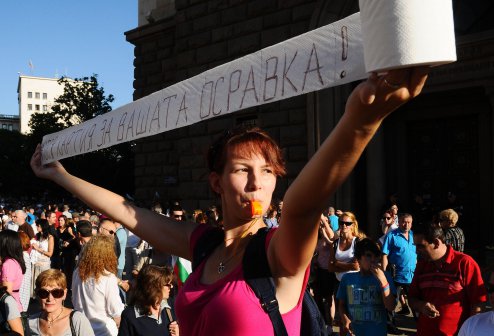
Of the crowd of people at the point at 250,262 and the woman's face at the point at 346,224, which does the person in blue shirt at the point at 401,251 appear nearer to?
the woman's face at the point at 346,224

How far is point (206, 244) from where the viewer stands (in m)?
2.09

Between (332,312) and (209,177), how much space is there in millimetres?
7030

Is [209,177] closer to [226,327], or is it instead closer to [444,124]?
[226,327]

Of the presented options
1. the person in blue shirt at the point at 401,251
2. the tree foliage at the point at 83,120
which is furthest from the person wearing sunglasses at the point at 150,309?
the tree foliage at the point at 83,120

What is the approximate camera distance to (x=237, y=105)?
2.22m

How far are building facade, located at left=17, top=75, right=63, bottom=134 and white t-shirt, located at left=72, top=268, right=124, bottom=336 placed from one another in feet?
466

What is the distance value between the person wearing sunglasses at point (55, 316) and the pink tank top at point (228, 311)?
2651 mm

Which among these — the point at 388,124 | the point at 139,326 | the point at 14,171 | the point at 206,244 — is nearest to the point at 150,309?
the point at 139,326

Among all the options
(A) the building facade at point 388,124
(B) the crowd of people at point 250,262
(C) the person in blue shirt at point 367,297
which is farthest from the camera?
(A) the building facade at point 388,124

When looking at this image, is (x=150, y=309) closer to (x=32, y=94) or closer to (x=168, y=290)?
(x=168, y=290)

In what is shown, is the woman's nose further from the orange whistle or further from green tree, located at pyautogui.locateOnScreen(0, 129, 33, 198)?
green tree, located at pyautogui.locateOnScreen(0, 129, 33, 198)

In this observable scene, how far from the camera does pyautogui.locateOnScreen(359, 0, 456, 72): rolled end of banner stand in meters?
1.16

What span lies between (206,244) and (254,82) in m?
0.58

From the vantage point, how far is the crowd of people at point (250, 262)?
1.39 metres
